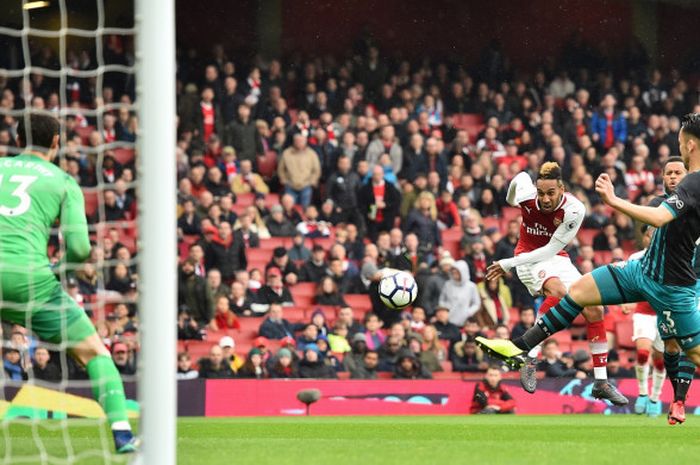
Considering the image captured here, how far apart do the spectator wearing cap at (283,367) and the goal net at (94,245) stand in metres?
1.82

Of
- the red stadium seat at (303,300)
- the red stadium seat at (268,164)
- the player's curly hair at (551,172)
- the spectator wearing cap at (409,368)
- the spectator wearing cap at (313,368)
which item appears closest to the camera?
the player's curly hair at (551,172)

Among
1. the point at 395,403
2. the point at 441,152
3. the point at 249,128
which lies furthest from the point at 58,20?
the point at 395,403

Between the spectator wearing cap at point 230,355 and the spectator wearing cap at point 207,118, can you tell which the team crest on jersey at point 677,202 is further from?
the spectator wearing cap at point 207,118

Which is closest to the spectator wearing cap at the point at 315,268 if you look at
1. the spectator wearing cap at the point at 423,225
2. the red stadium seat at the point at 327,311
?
the red stadium seat at the point at 327,311

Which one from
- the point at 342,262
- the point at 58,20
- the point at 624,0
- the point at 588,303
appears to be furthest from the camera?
the point at 624,0

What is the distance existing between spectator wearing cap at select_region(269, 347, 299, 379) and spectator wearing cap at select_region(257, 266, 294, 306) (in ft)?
5.69

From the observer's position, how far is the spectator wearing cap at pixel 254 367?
52.1ft

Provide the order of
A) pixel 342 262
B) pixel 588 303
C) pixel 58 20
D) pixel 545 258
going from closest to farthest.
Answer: pixel 588 303
pixel 545 258
pixel 342 262
pixel 58 20

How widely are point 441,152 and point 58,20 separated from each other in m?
7.32

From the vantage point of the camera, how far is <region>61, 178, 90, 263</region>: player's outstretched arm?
6711 mm

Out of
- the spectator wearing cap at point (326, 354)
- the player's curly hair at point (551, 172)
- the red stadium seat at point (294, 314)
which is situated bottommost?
the spectator wearing cap at point (326, 354)

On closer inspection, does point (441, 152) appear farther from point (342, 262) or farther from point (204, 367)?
point (204, 367)

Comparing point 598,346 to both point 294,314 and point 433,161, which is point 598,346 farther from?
point 433,161

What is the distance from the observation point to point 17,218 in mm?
6980
